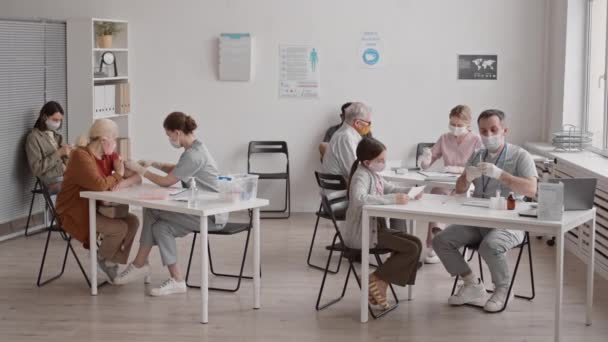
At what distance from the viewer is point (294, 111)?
9.48 meters

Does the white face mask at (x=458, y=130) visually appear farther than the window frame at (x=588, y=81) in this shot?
No

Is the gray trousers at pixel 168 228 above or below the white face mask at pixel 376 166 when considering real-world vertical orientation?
below

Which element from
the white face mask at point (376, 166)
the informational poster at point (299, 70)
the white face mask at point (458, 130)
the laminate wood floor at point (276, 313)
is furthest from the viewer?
the informational poster at point (299, 70)

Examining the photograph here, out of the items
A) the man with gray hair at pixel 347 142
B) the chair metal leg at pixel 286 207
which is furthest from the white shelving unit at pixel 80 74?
the man with gray hair at pixel 347 142

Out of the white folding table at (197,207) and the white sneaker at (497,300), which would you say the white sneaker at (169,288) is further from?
the white sneaker at (497,300)

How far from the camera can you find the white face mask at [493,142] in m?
6.05

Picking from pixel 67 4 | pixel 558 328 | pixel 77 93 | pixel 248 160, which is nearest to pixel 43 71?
pixel 77 93

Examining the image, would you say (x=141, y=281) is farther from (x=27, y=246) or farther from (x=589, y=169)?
(x=589, y=169)

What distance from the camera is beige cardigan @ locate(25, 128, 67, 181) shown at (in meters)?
8.06

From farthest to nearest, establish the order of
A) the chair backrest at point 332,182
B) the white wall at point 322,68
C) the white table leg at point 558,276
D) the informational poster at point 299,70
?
the informational poster at point 299,70 < the white wall at point 322,68 < the chair backrest at point 332,182 < the white table leg at point 558,276

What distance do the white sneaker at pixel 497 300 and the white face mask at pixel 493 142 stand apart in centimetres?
91

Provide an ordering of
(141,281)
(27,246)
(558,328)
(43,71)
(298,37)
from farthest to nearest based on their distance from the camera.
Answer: (298,37)
(43,71)
(27,246)
(141,281)
(558,328)

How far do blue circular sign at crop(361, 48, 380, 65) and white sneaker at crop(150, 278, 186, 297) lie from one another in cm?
376

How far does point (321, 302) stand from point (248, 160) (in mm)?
3418
